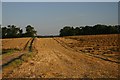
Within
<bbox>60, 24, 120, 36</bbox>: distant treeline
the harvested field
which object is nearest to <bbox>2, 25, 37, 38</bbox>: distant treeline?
<bbox>60, 24, 120, 36</bbox>: distant treeline

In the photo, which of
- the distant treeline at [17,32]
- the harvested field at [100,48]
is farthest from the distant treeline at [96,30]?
the harvested field at [100,48]

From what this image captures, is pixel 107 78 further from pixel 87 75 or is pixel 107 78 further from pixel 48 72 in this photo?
pixel 48 72

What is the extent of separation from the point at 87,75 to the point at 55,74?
1902 millimetres

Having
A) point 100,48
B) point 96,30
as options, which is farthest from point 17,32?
point 100,48

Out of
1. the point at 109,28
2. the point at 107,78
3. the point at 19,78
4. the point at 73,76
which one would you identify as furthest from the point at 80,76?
the point at 109,28

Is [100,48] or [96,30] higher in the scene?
[96,30]

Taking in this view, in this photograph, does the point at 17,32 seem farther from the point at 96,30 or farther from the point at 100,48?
the point at 100,48

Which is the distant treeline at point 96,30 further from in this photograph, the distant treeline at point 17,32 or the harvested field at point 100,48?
the harvested field at point 100,48

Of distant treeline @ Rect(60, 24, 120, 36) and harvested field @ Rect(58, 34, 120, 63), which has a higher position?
distant treeline @ Rect(60, 24, 120, 36)

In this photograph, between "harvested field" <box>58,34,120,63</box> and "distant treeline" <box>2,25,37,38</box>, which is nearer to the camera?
"harvested field" <box>58,34,120,63</box>

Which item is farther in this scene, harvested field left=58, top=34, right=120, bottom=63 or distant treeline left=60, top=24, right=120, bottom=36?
distant treeline left=60, top=24, right=120, bottom=36

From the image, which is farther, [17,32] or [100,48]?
[17,32]

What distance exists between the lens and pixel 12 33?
146 m

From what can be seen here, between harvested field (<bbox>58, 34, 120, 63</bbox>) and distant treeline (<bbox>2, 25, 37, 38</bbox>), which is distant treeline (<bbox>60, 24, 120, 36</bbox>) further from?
harvested field (<bbox>58, 34, 120, 63</bbox>)
